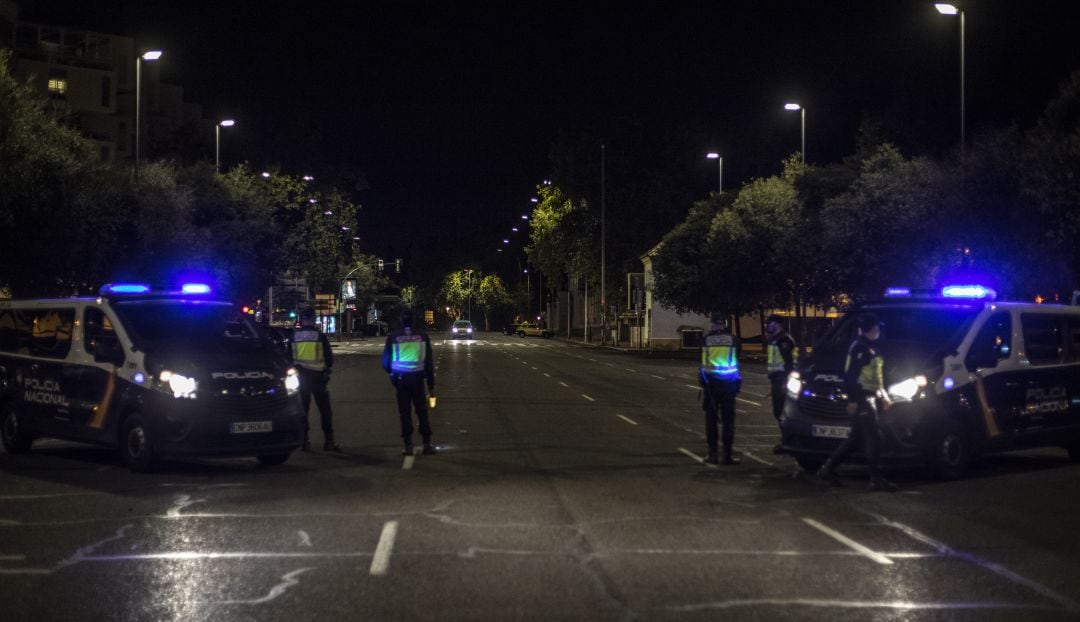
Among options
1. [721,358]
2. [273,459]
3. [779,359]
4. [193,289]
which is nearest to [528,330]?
[779,359]

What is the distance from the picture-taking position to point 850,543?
9.69m

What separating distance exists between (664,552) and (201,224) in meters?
39.0

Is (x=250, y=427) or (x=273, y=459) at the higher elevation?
(x=250, y=427)

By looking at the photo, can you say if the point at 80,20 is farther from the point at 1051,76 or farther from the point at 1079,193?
the point at 1079,193

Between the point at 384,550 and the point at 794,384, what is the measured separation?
21.7ft

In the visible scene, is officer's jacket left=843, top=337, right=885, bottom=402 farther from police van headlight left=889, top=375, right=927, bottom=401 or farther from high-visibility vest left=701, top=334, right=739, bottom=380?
high-visibility vest left=701, top=334, right=739, bottom=380

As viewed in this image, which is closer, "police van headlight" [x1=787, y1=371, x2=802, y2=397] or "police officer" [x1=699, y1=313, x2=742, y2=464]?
"police van headlight" [x1=787, y1=371, x2=802, y2=397]

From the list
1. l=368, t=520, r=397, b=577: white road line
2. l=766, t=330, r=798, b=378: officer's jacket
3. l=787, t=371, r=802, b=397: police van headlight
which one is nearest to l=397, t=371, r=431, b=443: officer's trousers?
l=787, t=371, r=802, b=397: police van headlight

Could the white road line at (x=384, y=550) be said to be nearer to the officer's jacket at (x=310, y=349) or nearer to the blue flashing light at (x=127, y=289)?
the blue flashing light at (x=127, y=289)

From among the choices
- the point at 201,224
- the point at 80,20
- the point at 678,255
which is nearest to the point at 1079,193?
the point at 201,224

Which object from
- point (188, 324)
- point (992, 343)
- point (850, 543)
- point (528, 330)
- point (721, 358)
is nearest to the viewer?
point (850, 543)

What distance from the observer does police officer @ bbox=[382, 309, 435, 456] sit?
15781 mm

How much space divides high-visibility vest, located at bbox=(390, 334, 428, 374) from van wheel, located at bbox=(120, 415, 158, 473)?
326 cm

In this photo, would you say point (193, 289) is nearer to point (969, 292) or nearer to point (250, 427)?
point (250, 427)
